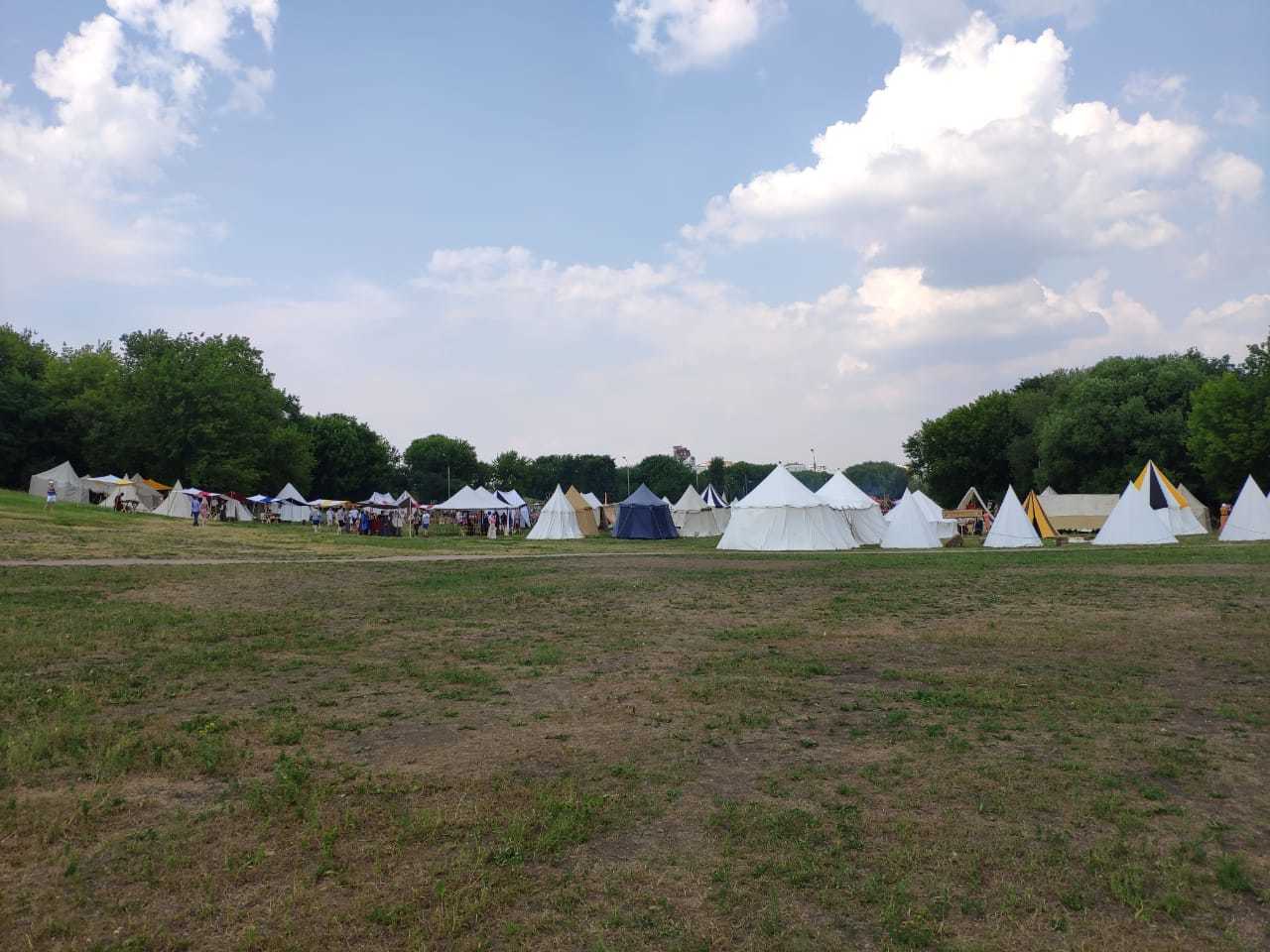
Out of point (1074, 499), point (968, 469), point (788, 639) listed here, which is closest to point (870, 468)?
point (968, 469)

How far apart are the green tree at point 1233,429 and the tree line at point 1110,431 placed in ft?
0.21

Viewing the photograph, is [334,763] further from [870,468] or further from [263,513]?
[870,468]

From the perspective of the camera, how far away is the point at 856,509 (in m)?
38.2

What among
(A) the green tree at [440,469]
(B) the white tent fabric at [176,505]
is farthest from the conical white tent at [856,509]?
(A) the green tree at [440,469]

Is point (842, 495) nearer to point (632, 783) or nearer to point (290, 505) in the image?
point (632, 783)

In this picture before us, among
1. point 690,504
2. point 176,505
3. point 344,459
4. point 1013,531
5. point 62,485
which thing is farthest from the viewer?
point 344,459

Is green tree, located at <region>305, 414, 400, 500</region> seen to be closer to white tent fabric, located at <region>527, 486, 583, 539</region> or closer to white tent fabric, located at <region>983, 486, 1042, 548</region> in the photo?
white tent fabric, located at <region>527, 486, 583, 539</region>

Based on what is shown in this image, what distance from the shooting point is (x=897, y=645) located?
413 inches

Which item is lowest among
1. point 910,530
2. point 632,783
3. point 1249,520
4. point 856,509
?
point 632,783

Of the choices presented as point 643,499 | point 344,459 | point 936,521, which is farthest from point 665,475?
point 936,521

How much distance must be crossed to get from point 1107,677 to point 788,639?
12.0 feet

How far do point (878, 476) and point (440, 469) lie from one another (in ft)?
332

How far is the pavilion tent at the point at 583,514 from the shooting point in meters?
47.7

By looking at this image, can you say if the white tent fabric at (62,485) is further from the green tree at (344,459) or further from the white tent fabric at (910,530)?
the white tent fabric at (910,530)
